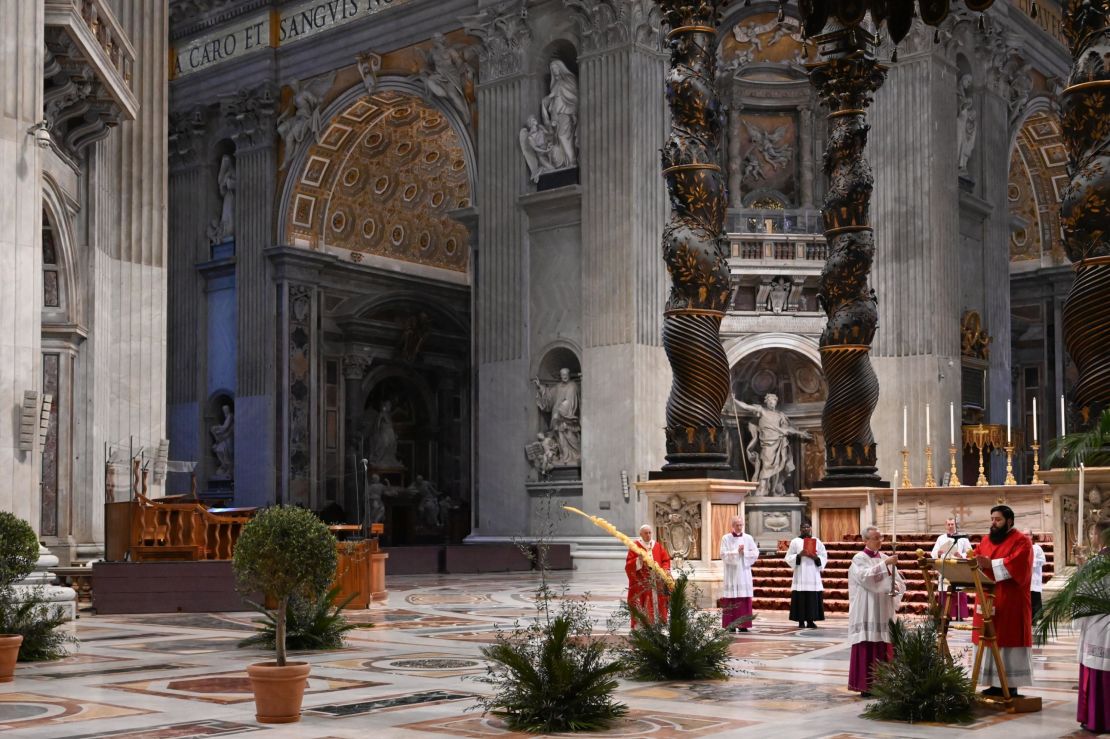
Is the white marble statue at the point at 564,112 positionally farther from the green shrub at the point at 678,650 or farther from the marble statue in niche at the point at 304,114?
the green shrub at the point at 678,650

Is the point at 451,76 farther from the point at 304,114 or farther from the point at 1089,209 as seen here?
the point at 1089,209

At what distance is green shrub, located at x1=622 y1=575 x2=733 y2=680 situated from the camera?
36.1ft

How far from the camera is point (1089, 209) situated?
39.7 ft

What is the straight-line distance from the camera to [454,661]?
12.5m

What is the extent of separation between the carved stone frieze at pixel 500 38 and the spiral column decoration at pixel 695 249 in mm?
15405

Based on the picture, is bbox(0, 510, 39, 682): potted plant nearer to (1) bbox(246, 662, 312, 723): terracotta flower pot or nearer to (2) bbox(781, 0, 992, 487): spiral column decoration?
(1) bbox(246, 662, 312, 723): terracotta flower pot

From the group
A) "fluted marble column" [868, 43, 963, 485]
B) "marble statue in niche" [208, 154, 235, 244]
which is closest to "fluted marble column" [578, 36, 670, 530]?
"fluted marble column" [868, 43, 963, 485]

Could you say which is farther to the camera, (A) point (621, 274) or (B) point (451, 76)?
(B) point (451, 76)

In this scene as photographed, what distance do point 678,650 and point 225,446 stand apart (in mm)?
26653

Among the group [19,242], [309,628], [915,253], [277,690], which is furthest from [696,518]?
[915,253]

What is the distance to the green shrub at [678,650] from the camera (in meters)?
11.0

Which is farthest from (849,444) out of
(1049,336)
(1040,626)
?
(1049,336)

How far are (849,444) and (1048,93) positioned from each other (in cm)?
1893

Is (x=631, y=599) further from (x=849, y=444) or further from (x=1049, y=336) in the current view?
(x=1049, y=336)
